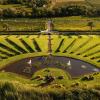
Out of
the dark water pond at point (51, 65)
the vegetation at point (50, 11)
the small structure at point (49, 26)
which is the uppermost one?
the vegetation at point (50, 11)

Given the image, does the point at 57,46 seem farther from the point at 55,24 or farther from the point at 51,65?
the point at 55,24

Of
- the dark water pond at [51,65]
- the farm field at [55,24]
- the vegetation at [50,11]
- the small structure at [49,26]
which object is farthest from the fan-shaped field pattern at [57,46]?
the vegetation at [50,11]

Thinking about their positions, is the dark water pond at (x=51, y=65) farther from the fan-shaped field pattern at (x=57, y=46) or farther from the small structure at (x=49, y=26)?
the small structure at (x=49, y=26)

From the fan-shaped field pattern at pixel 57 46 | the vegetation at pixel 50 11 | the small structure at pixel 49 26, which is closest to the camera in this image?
the fan-shaped field pattern at pixel 57 46

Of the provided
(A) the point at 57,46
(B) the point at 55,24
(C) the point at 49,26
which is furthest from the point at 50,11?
(A) the point at 57,46

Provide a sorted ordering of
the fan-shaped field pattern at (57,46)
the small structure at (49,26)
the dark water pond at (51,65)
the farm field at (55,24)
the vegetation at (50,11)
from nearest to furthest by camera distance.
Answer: the dark water pond at (51,65), the fan-shaped field pattern at (57,46), the small structure at (49,26), the farm field at (55,24), the vegetation at (50,11)

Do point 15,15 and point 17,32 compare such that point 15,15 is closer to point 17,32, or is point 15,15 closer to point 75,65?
point 17,32
